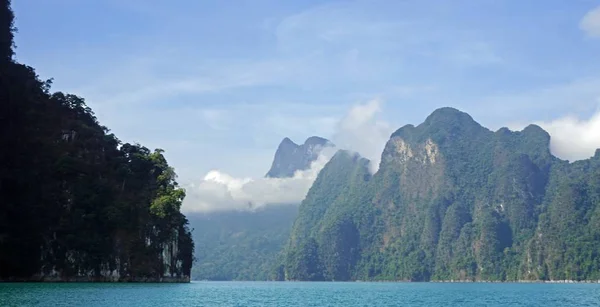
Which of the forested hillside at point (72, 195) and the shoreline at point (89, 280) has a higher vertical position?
the forested hillside at point (72, 195)

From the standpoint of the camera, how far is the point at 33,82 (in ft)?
256

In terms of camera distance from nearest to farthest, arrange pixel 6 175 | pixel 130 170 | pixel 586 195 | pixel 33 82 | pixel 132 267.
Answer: pixel 6 175 < pixel 33 82 < pixel 132 267 < pixel 130 170 < pixel 586 195

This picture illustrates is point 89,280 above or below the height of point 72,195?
below

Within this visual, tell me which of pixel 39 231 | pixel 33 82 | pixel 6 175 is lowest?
pixel 39 231

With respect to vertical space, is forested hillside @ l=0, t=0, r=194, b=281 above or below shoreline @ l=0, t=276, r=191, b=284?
above

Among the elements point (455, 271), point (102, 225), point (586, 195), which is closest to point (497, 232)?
point (455, 271)

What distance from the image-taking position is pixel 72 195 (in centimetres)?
7675

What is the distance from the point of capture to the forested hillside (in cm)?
6881

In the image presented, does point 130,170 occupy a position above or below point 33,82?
below

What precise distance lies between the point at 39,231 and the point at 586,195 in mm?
135350

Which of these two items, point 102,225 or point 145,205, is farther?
point 145,205

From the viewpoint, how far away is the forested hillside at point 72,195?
226 ft

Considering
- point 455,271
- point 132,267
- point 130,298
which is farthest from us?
point 455,271

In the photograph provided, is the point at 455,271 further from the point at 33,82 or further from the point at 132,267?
the point at 33,82
